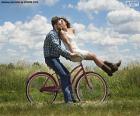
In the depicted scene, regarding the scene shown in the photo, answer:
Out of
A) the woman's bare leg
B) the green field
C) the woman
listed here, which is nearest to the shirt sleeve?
the woman

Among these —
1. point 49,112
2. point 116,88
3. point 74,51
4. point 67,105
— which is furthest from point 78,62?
point 116,88

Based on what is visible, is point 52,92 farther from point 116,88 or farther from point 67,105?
point 116,88

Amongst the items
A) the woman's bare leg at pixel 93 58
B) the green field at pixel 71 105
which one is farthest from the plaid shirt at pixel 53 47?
the green field at pixel 71 105

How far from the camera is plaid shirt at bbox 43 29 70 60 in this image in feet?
36.2

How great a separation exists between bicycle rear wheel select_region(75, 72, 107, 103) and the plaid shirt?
2.67ft

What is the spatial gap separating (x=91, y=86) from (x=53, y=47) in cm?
142

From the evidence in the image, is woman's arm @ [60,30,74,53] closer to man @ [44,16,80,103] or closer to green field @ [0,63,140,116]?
man @ [44,16,80,103]

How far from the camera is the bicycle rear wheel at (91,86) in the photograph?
37.7 ft

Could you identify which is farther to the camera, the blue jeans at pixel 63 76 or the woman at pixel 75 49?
the blue jeans at pixel 63 76

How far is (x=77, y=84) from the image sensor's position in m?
11.5

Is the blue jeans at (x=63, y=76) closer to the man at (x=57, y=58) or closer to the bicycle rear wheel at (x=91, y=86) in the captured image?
the man at (x=57, y=58)

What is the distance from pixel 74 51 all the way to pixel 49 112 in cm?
186

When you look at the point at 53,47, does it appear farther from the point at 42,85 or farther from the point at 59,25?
the point at 42,85

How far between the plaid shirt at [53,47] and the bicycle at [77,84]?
566 millimetres
